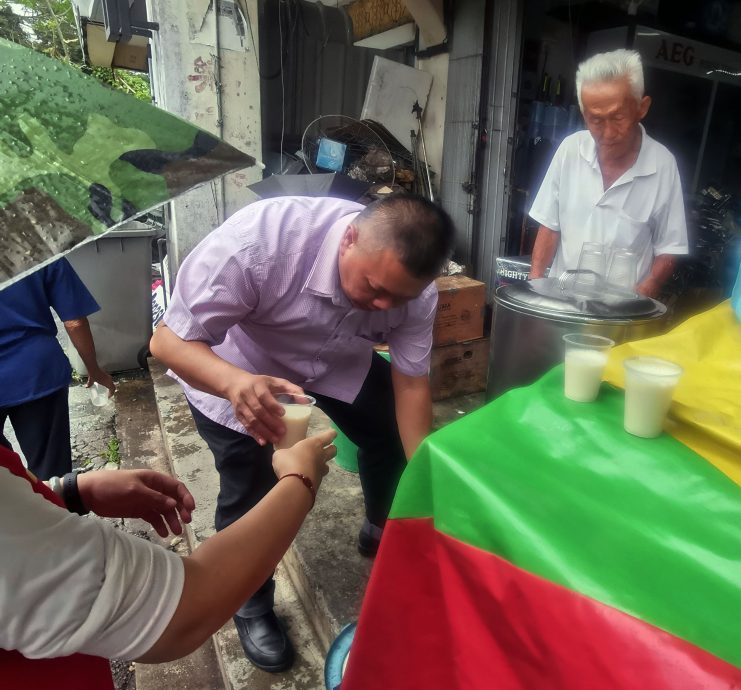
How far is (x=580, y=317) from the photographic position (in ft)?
6.82

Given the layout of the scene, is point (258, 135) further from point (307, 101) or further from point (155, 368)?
point (155, 368)

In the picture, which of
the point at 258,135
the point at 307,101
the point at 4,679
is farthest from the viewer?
the point at 307,101

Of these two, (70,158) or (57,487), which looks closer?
(70,158)

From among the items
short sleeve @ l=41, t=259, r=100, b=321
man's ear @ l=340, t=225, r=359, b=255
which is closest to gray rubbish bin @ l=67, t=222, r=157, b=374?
short sleeve @ l=41, t=259, r=100, b=321

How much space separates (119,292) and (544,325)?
427cm

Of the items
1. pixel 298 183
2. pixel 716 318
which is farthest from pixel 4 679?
pixel 298 183

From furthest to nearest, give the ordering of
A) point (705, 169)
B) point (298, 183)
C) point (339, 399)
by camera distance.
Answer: point (705, 169) < point (298, 183) < point (339, 399)

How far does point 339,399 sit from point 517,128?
3.86 metres

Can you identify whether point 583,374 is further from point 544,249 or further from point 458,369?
point 458,369

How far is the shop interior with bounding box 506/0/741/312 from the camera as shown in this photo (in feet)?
17.3

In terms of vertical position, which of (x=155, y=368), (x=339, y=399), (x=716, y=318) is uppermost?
(x=716, y=318)

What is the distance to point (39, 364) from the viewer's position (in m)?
2.62

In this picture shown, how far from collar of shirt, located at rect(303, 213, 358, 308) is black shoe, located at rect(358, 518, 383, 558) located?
113 centimetres

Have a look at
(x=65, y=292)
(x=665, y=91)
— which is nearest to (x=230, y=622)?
→ (x=65, y=292)
